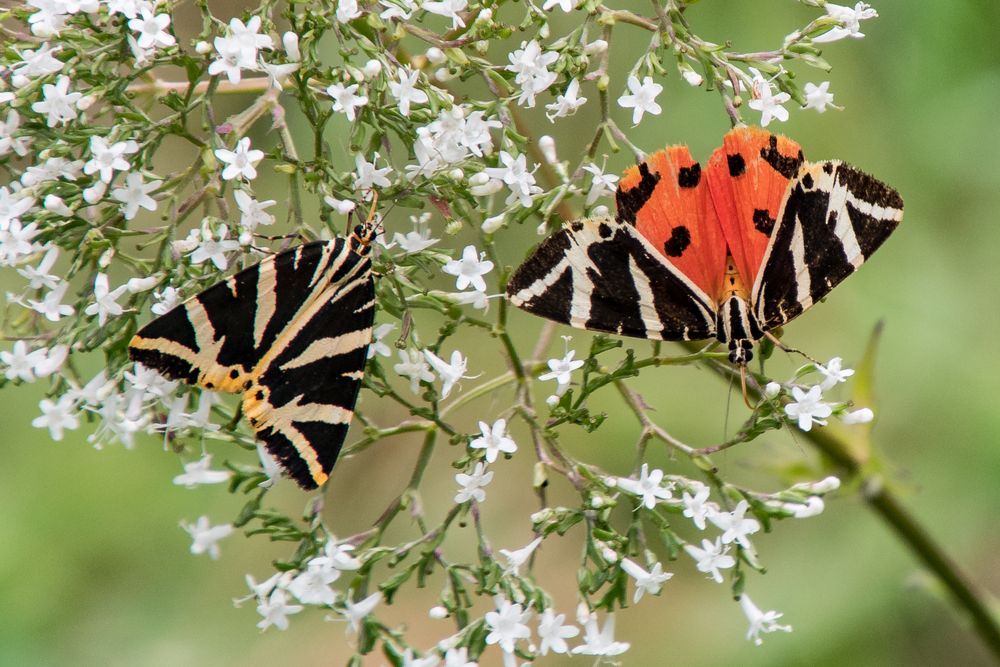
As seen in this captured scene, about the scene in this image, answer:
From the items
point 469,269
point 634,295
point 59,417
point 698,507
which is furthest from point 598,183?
point 59,417

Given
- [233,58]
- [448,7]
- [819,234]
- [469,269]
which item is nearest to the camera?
[233,58]

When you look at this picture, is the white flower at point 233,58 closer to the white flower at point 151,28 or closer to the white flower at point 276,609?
the white flower at point 151,28

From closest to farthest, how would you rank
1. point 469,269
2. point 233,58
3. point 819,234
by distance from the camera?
point 233,58
point 469,269
point 819,234

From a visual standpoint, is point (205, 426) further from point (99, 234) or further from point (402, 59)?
point (402, 59)

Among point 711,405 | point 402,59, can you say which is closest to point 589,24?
point 402,59

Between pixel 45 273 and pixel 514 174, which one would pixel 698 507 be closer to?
pixel 514 174

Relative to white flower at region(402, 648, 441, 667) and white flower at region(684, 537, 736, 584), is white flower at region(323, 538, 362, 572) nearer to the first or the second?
white flower at region(402, 648, 441, 667)
